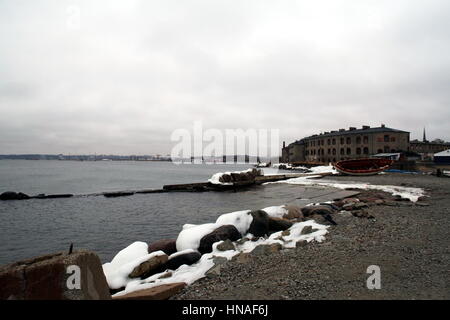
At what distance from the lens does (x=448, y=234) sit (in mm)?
7312

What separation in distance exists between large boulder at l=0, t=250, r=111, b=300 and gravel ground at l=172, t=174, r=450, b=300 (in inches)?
69.3

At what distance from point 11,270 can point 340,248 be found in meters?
7.16

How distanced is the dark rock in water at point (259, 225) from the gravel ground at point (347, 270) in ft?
7.14

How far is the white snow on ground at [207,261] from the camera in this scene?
525 centimetres

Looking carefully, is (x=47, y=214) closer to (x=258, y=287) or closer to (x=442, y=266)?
(x=258, y=287)

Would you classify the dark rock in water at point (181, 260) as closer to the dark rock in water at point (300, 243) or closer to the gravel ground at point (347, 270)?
the gravel ground at point (347, 270)

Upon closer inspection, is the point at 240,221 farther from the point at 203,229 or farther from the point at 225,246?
the point at 225,246

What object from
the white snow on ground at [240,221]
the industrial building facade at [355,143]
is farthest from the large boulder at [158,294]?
the industrial building facade at [355,143]

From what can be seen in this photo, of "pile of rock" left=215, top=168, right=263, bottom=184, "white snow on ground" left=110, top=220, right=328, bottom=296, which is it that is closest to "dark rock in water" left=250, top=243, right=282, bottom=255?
"white snow on ground" left=110, top=220, right=328, bottom=296

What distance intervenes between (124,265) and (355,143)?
79.5 metres

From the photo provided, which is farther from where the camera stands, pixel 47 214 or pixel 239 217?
pixel 47 214

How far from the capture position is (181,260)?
256 inches

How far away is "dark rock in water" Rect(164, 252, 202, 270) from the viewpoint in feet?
21.1
